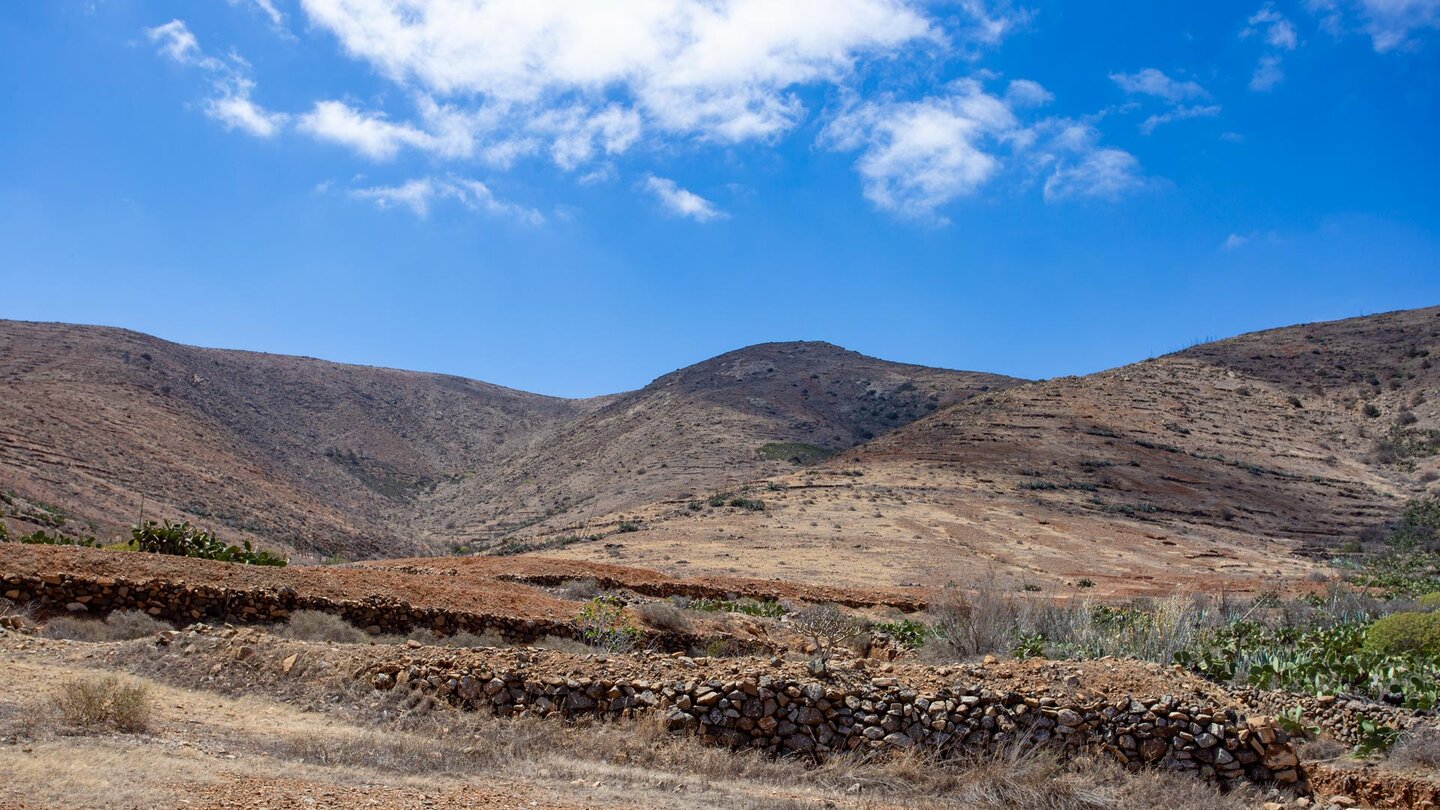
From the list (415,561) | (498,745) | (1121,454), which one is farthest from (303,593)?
(1121,454)

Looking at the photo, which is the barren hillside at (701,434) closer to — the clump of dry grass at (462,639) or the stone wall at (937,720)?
the clump of dry grass at (462,639)

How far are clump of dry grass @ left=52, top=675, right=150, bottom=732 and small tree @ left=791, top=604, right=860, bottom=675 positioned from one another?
9061 mm

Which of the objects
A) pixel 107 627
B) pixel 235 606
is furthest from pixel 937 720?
pixel 107 627

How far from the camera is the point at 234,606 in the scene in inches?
552

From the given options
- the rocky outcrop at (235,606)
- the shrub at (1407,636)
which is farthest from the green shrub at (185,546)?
the shrub at (1407,636)

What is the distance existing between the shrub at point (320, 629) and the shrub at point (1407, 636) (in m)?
14.5

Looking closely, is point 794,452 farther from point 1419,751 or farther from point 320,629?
point 1419,751

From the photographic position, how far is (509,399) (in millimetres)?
97125

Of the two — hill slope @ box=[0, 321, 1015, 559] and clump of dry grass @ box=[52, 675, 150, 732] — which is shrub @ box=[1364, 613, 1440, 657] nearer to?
clump of dry grass @ box=[52, 675, 150, 732]

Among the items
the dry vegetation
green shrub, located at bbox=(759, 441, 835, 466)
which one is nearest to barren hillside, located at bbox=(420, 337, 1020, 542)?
green shrub, located at bbox=(759, 441, 835, 466)

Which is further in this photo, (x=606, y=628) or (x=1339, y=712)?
(x=606, y=628)

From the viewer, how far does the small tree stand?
648 inches

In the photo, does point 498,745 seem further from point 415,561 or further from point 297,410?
point 297,410

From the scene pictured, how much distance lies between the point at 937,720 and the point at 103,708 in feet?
23.4
